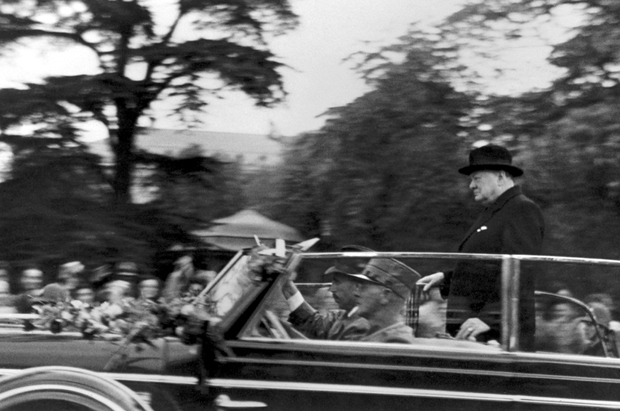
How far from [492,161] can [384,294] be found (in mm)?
1132

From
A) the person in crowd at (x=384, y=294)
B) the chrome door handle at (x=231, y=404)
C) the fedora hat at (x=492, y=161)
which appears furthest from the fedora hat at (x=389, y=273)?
the fedora hat at (x=492, y=161)

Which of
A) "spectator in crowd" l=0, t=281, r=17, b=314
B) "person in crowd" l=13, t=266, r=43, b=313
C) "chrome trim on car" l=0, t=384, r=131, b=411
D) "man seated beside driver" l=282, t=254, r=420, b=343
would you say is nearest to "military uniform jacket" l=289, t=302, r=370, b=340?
"man seated beside driver" l=282, t=254, r=420, b=343

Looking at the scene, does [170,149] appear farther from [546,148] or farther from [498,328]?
[498,328]

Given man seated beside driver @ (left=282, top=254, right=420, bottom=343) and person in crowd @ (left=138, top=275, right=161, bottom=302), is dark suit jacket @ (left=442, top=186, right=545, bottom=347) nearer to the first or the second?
man seated beside driver @ (left=282, top=254, right=420, bottom=343)

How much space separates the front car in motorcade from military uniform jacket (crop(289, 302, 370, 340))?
68 mm

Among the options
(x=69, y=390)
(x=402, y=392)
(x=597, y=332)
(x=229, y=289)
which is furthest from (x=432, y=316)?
(x=69, y=390)

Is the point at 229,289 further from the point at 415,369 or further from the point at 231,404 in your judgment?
the point at 415,369

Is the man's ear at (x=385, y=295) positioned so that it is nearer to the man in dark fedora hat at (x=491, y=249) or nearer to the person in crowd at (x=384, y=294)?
the person in crowd at (x=384, y=294)

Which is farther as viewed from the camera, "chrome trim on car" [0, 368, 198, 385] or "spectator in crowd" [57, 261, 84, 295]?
"spectator in crowd" [57, 261, 84, 295]

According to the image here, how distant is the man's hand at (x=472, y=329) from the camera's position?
3402 mm

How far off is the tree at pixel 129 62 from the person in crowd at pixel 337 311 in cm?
366

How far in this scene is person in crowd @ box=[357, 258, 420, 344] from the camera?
11.6 ft

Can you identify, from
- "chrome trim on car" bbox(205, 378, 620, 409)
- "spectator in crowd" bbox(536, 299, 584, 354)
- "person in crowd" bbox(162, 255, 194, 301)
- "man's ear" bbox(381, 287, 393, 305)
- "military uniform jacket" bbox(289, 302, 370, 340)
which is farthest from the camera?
"person in crowd" bbox(162, 255, 194, 301)

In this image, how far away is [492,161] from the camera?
14.3 feet
